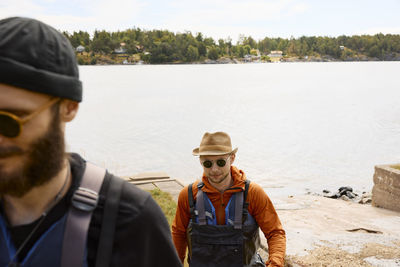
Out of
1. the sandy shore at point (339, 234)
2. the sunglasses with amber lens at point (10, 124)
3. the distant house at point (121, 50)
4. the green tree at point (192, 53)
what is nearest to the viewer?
the sunglasses with amber lens at point (10, 124)

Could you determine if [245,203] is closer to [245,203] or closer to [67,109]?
[245,203]

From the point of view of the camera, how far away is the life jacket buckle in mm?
1433

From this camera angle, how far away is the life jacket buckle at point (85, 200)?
1.43 meters

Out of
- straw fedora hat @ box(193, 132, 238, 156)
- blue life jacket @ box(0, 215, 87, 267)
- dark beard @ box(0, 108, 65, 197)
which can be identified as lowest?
straw fedora hat @ box(193, 132, 238, 156)

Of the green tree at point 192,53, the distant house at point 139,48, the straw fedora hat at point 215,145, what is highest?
the distant house at point 139,48

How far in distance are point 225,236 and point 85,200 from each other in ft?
7.97

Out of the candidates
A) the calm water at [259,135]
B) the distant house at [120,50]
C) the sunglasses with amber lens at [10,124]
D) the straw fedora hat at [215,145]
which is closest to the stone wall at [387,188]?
the calm water at [259,135]

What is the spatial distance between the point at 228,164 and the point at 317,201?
10.1 meters

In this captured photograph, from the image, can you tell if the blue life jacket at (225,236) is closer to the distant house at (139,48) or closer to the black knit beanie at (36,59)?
the black knit beanie at (36,59)

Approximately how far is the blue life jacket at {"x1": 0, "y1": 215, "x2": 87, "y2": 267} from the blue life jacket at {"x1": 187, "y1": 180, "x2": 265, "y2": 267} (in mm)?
2394

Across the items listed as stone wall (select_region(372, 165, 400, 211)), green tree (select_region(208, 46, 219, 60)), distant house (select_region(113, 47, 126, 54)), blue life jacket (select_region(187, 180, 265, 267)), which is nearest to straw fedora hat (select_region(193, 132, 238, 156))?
blue life jacket (select_region(187, 180, 265, 267))

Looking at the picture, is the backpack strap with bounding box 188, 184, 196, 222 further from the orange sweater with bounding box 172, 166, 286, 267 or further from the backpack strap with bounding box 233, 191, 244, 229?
the backpack strap with bounding box 233, 191, 244, 229

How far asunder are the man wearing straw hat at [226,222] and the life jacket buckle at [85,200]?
7.82ft

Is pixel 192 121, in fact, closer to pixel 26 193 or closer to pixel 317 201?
pixel 317 201
